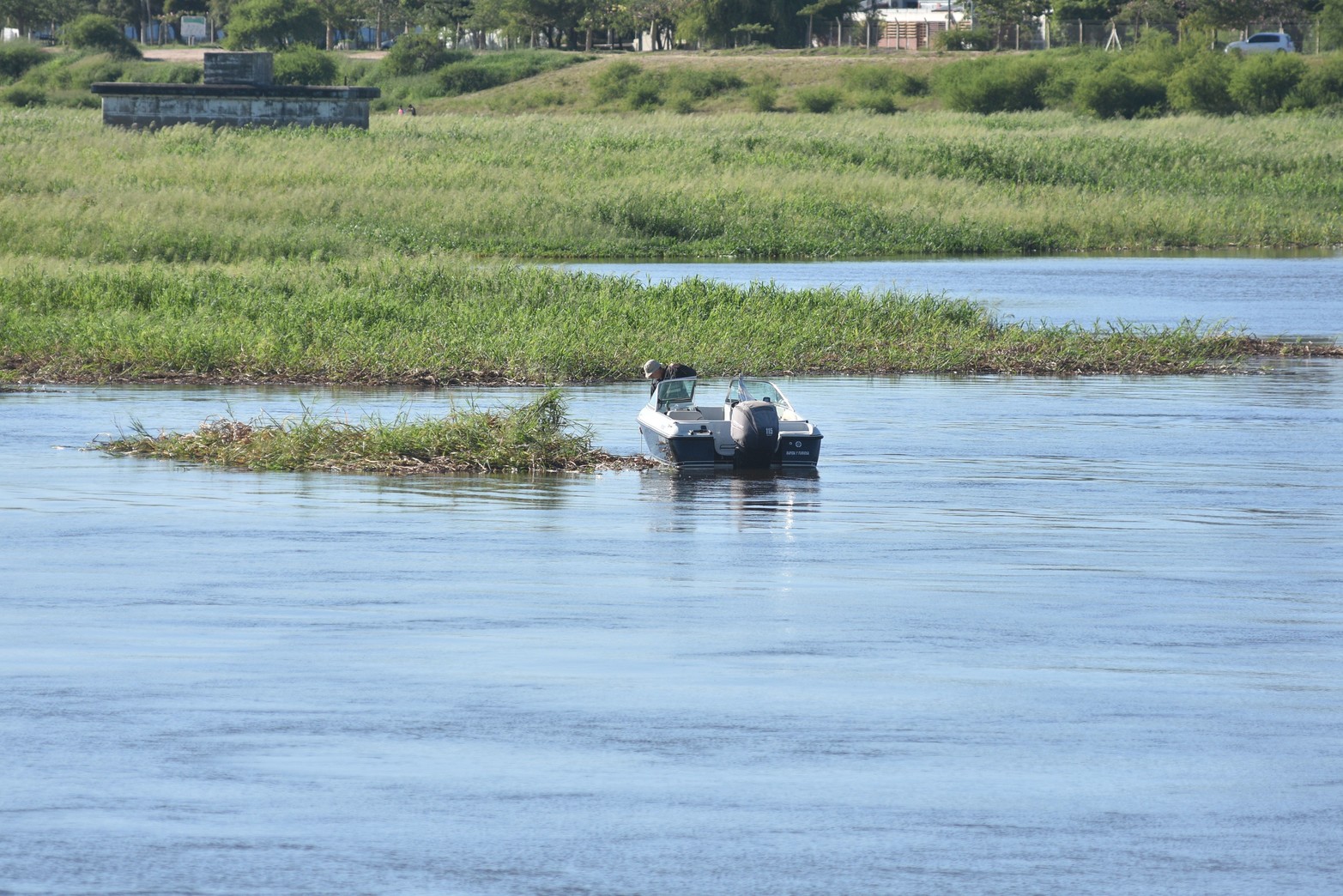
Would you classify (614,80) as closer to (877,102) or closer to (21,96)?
(877,102)

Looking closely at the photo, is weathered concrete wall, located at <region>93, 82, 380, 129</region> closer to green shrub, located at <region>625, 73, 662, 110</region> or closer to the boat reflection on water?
green shrub, located at <region>625, 73, 662, 110</region>

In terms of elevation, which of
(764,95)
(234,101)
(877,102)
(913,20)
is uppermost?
(913,20)

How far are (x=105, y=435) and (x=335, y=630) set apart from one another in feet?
36.1

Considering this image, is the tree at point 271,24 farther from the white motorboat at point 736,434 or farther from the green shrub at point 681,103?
the white motorboat at point 736,434

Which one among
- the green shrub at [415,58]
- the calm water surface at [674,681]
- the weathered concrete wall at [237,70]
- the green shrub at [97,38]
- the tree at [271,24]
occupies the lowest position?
the calm water surface at [674,681]

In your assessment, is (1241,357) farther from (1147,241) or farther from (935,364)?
(1147,241)

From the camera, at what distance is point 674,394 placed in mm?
21969

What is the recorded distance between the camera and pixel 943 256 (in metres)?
58.2

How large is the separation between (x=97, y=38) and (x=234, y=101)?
78803mm

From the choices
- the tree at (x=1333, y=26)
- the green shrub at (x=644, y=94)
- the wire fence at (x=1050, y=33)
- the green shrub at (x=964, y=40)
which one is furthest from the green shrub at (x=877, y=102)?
the tree at (x=1333, y=26)

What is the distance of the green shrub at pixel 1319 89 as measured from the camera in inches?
3927

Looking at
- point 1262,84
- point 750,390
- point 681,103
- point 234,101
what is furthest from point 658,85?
point 750,390

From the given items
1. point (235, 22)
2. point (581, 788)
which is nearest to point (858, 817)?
point (581, 788)

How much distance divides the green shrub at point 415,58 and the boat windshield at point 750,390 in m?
110
